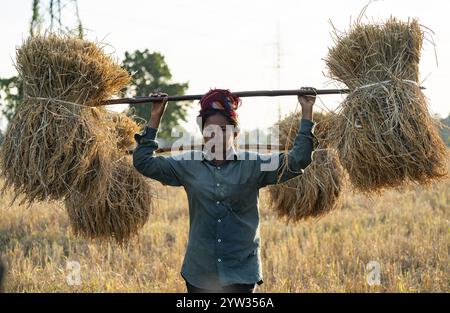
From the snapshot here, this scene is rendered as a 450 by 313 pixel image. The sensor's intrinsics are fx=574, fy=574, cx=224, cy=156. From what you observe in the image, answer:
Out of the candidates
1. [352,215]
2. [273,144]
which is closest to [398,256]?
[352,215]

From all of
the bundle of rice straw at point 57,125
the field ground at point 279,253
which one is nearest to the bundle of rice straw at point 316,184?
the field ground at point 279,253

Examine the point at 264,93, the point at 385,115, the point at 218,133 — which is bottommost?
the point at 218,133

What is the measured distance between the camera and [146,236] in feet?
19.8

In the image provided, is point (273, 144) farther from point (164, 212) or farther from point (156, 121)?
point (164, 212)

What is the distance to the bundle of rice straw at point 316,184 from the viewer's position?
3.49 metres

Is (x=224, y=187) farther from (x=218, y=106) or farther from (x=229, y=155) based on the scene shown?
(x=218, y=106)

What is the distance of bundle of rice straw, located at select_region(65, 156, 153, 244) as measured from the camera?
3330 mm

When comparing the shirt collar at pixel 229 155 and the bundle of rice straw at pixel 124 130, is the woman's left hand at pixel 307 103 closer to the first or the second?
the shirt collar at pixel 229 155

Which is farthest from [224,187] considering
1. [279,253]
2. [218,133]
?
[279,253]

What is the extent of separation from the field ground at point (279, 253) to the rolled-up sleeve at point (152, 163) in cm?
111

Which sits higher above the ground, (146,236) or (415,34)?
(415,34)

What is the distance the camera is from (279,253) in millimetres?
5191

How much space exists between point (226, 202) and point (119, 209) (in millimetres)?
Answer: 1014

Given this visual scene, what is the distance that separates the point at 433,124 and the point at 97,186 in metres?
1.72
